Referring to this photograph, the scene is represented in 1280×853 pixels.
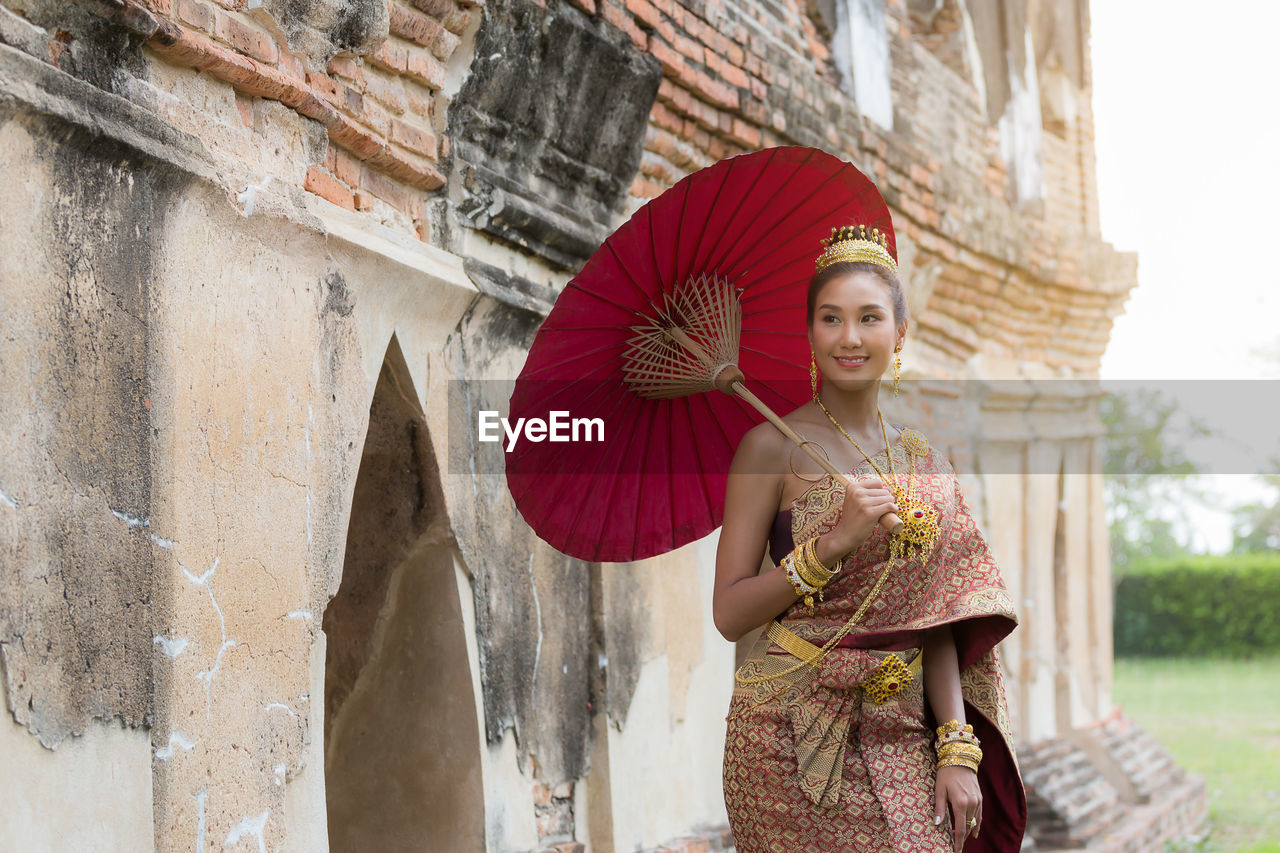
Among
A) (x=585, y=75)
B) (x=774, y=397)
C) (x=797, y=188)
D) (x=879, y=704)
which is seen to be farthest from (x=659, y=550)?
(x=585, y=75)

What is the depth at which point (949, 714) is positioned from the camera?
2.40m

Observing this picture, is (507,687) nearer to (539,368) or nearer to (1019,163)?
(539,368)

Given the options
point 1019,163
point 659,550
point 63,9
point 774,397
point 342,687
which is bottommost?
point 342,687

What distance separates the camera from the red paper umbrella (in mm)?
2545

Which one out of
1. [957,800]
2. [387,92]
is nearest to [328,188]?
[387,92]

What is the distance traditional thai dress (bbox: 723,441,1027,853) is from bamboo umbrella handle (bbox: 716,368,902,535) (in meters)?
0.07

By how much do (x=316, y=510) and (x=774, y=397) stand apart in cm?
105

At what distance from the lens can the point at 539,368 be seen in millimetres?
2582

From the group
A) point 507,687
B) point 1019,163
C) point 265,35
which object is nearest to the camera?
point 265,35

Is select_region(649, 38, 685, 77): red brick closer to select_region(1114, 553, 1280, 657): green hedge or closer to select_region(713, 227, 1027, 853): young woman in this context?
select_region(713, 227, 1027, 853): young woman

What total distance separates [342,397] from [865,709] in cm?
141

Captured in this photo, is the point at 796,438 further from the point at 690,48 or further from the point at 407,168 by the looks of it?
A: the point at 690,48

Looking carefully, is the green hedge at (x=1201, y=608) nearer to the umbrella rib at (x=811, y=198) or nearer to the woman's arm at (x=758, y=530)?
the umbrella rib at (x=811, y=198)

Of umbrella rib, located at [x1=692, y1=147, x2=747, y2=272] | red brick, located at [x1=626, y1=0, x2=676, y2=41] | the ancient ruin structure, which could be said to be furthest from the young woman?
red brick, located at [x1=626, y1=0, x2=676, y2=41]
